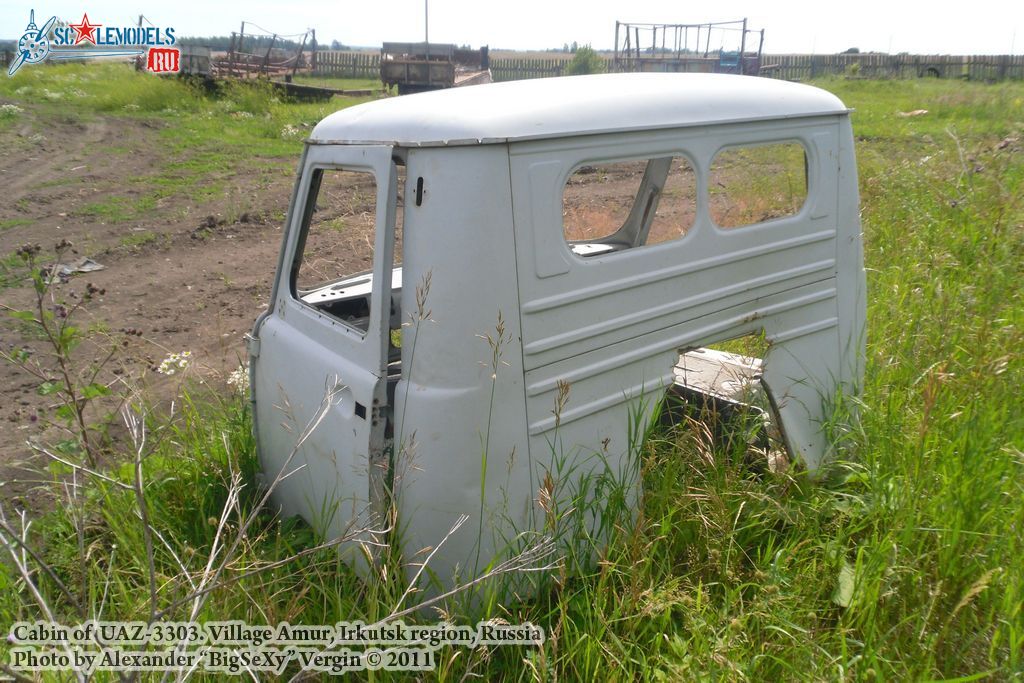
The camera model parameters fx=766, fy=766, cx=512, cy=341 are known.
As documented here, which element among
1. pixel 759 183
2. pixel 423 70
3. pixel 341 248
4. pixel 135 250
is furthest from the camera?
pixel 423 70

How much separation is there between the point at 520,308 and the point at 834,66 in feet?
108

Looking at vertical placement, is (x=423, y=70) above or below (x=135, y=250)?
above

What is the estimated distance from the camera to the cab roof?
223cm

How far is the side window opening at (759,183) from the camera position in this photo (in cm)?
361

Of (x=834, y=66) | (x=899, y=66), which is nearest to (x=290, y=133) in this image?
(x=834, y=66)

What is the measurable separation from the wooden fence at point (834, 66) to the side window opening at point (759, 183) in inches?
940

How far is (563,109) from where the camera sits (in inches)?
92.6

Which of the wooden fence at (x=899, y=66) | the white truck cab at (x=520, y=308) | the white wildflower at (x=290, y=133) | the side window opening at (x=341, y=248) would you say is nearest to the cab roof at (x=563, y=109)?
the white truck cab at (x=520, y=308)

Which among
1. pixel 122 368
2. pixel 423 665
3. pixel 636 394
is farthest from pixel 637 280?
pixel 122 368

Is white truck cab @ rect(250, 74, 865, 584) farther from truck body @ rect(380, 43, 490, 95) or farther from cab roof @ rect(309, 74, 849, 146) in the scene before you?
truck body @ rect(380, 43, 490, 95)

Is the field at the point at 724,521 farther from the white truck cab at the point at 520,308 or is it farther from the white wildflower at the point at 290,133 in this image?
the white wildflower at the point at 290,133

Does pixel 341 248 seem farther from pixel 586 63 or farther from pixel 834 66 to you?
pixel 834 66

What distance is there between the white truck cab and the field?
249 millimetres

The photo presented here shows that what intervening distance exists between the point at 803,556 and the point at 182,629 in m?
2.07
